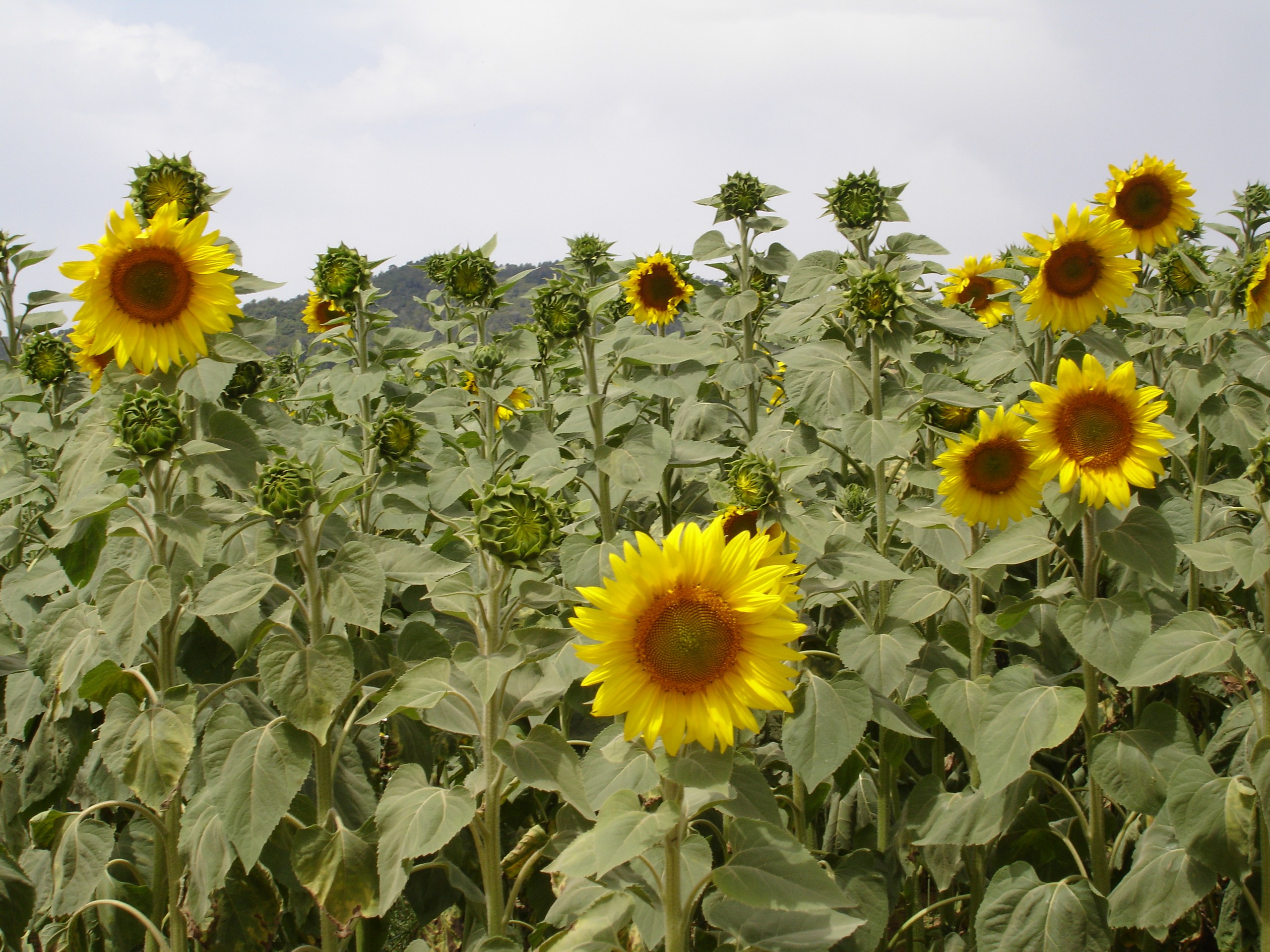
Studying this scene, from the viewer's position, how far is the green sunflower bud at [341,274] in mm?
3562

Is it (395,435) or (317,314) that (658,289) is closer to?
Result: (395,435)

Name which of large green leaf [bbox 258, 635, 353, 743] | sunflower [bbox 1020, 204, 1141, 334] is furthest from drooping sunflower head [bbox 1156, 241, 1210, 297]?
large green leaf [bbox 258, 635, 353, 743]

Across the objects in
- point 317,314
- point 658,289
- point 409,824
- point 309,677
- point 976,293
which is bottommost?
point 409,824

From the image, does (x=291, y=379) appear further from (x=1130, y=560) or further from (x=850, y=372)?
(x=1130, y=560)

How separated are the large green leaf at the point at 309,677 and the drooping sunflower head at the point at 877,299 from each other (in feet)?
5.84

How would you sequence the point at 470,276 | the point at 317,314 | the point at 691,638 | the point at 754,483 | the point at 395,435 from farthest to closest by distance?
the point at 317,314, the point at 470,276, the point at 395,435, the point at 754,483, the point at 691,638

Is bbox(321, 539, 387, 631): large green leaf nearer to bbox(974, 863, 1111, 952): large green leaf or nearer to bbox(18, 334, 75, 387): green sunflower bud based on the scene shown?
bbox(974, 863, 1111, 952): large green leaf

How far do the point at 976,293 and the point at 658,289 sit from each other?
174cm

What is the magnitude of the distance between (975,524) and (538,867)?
1670 millimetres

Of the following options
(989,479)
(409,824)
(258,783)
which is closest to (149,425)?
(258,783)

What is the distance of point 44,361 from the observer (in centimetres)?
414

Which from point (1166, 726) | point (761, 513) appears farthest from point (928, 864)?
point (761, 513)

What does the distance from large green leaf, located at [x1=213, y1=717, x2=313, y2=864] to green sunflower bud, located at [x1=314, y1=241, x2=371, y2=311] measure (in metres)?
1.94

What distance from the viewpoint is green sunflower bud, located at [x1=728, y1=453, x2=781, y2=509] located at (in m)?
2.32
